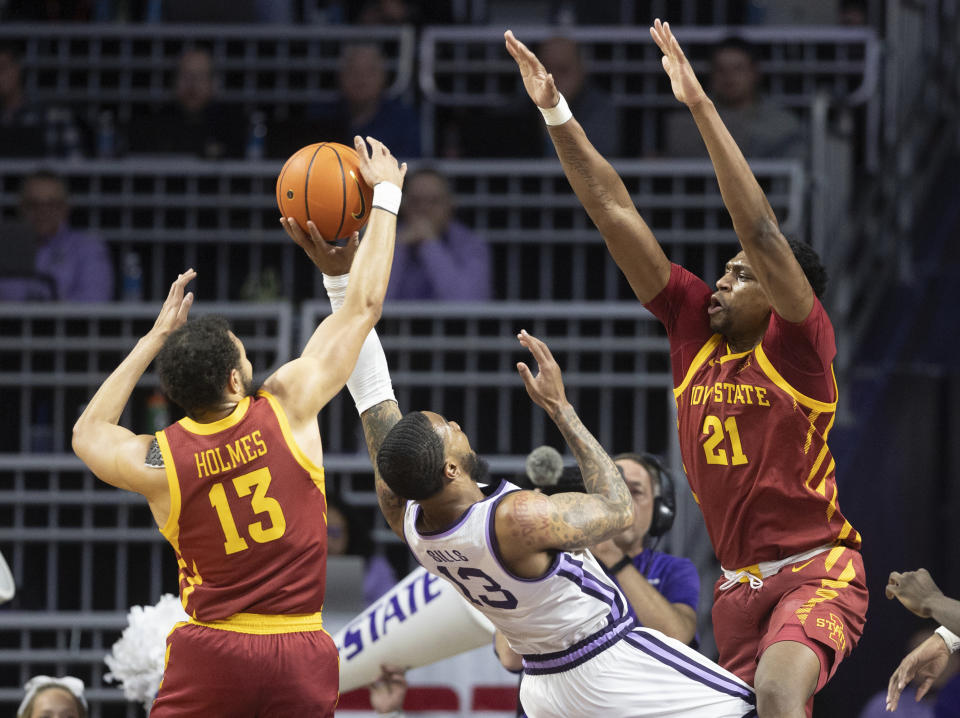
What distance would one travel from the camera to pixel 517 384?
910 centimetres

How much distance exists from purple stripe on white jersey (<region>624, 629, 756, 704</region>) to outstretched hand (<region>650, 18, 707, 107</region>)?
5.95 feet

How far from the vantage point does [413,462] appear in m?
4.68

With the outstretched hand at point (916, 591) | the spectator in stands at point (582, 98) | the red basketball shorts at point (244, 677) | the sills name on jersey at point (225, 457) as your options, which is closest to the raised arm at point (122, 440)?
the sills name on jersey at point (225, 457)

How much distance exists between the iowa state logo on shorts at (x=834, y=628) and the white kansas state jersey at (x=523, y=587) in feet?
2.20

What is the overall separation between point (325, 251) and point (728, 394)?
1598 mm

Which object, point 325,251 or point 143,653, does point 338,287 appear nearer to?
point 325,251

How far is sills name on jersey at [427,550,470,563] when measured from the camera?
4.76m

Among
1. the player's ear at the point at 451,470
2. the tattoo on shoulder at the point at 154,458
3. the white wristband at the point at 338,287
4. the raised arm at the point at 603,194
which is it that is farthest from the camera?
the white wristband at the point at 338,287

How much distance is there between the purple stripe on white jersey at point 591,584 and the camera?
4.81 metres

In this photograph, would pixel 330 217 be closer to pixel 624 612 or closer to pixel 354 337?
pixel 354 337

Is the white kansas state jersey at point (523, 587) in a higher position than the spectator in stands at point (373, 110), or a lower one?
lower

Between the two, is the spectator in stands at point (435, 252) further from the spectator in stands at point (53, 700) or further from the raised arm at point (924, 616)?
the raised arm at point (924, 616)

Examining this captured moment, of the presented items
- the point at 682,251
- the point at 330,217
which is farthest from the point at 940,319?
the point at 330,217

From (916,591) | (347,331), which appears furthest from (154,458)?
(916,591)
